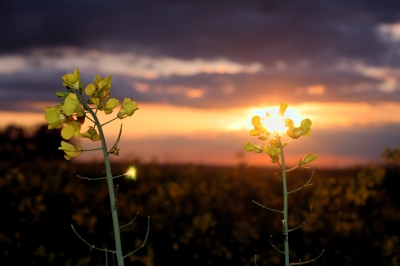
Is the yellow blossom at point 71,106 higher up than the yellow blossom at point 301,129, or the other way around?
the yellow blossom at point 71,106

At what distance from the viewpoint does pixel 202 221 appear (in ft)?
22.3

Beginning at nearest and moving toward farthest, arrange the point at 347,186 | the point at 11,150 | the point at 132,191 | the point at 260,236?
the point at 260,236
the point at 347,186
the point at 132,191
the point at 11,150

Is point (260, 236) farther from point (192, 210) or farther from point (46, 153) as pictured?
point (46, 153)

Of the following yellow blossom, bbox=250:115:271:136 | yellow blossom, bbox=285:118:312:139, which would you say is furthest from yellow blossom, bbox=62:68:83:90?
yellow blossom, bbox=285:118:312:139

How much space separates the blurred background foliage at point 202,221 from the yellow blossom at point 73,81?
11.5ft

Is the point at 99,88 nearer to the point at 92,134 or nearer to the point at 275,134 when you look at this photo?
the point at 92,134

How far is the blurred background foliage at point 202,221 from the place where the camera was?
20.4 feet

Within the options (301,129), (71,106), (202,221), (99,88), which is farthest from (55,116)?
(202,221)

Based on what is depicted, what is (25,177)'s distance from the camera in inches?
334

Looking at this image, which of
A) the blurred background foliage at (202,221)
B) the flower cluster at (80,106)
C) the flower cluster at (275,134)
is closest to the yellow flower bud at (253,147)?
the flower cluster at (275,134)

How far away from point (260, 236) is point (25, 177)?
431 cm

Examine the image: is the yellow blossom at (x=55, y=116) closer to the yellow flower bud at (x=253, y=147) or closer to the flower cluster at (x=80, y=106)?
the flower cluster at (x=80, y=106)

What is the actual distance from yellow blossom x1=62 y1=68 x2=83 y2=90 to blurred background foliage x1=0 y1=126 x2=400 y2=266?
11.5ft

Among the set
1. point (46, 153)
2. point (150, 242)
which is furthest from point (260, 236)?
point (46, 153)
